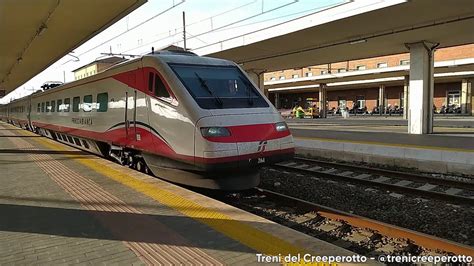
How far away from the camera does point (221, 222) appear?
4.72 metres

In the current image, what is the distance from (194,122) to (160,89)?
1.30m

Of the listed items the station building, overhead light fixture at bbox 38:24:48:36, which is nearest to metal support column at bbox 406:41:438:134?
overhead light fixture at bbox 38:24:48:36

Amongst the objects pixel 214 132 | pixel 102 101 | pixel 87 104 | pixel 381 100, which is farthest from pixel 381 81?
pixel 214 132

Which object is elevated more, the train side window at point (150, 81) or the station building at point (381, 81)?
the station building at point (381, 81)

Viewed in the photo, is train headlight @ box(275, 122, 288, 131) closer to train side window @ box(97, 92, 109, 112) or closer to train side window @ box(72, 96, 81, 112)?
train side window @ box(97, 92, 109, 112)

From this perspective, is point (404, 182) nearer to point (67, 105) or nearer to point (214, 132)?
point (214, 132)

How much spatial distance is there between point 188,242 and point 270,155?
3.17 m

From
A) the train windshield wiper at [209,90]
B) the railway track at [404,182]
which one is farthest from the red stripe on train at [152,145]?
the railway track at [404,182]

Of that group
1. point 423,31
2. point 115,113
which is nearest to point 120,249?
point 115,113

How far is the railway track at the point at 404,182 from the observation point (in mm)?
7746

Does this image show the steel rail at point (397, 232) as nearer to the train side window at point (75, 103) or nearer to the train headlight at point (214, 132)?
the train headlight at point (214, 132)

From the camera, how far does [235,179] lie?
6.90 m

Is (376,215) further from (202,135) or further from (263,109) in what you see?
(202,135)

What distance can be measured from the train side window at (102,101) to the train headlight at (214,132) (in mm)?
4483
